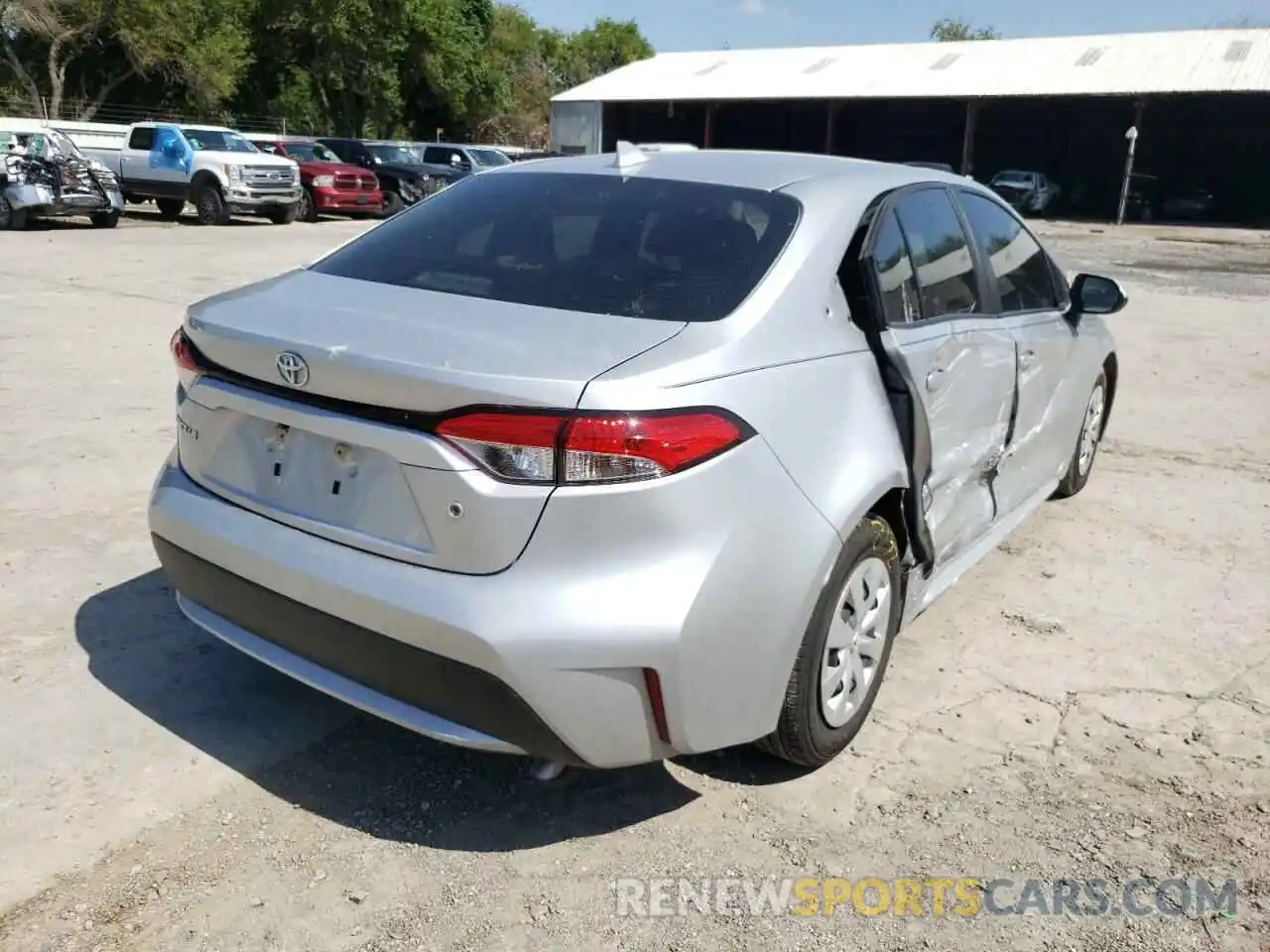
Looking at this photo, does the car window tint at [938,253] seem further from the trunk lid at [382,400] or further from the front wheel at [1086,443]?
the front wheel at [1086,443]

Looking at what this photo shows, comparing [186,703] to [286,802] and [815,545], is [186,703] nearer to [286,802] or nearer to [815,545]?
[286,802]

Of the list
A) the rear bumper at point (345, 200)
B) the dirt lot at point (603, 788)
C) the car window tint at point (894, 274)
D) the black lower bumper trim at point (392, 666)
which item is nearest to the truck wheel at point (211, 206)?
the rear bumper at point (345, 200)

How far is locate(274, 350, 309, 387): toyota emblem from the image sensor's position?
262cm

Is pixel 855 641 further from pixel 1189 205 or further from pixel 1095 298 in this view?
pixel 1189 205

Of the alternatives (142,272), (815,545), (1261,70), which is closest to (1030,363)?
(815,545)

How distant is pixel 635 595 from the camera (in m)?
2.42

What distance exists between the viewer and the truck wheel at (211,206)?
67.8 ft

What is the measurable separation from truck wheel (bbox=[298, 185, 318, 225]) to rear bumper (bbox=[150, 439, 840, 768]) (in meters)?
21.2

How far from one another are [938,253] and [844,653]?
1.50m

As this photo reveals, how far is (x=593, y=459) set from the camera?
2.38 metres

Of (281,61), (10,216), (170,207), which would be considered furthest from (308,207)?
(281,61)

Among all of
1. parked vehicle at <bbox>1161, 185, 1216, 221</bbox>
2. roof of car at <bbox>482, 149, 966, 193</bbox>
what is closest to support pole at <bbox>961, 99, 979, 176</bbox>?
parked vehicle at <bbox>1161, 185, 1216, 221</bbox>

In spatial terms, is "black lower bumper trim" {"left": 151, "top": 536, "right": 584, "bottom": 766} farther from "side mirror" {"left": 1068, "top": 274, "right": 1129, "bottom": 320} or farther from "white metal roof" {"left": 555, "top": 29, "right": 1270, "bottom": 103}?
"white metal roof" {"left": 555, "top": 29, "right": 1270, "bottom": 103}

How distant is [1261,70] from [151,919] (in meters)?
41.7
